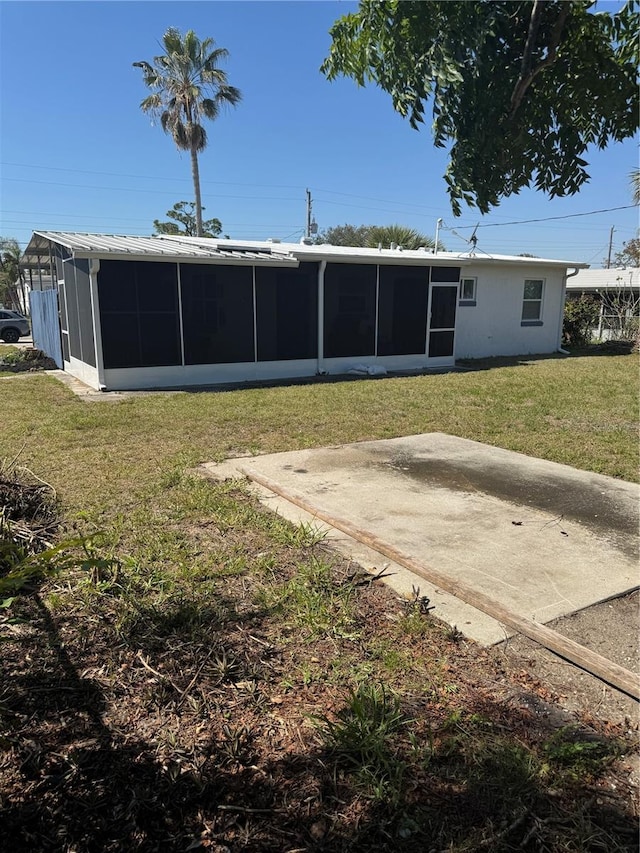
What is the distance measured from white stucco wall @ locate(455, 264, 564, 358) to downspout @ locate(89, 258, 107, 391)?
405 inches

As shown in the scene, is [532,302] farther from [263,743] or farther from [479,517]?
[263,743]

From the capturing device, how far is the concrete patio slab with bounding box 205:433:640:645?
339 centimetres

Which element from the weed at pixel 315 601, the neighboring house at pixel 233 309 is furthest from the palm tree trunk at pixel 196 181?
the weed at pixel 315 601

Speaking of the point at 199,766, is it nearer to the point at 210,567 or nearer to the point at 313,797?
the point at 313,797

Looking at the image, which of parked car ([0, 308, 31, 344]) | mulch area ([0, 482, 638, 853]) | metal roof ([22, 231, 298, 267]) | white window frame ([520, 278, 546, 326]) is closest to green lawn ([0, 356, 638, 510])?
mulch area ([0, 482, 638, 853])

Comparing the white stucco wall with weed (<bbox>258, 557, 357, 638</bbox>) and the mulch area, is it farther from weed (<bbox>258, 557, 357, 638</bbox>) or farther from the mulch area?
the mulch area

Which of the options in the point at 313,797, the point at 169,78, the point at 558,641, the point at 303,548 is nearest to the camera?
the point at 313,797

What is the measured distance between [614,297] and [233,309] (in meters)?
16.8

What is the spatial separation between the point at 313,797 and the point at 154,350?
34.1 ft

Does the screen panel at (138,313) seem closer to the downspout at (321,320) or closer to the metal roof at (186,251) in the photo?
the metal roof at (186,251)

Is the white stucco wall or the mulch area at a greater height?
the white stucco wall

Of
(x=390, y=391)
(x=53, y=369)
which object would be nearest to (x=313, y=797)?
(x=390, y=391)

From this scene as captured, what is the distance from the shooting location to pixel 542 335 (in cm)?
1883

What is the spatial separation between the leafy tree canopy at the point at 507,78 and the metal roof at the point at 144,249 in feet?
32.0
